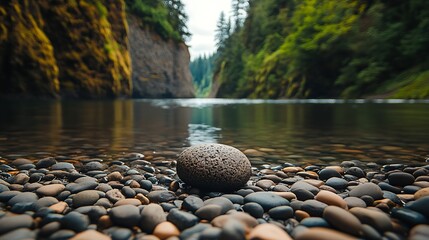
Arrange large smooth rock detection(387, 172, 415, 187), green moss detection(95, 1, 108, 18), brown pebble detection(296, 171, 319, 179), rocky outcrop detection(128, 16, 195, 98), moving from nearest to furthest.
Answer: large smooth rock detection(387, 172, 415, 187) → brown pebble detection(296, 171, 319, 179) → green moss detection(95, 1, 108, 18) → rocky outcrop detection(128, 16, 195, 98)

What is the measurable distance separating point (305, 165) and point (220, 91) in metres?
52.9

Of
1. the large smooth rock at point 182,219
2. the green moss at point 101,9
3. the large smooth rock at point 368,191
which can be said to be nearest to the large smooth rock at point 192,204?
the large smooth rock at point 182,219

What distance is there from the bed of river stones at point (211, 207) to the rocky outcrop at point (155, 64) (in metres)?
41.1

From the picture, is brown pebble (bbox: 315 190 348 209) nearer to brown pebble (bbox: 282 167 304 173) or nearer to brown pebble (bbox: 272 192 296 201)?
brown pebble (bbox: 272 192 296 201)

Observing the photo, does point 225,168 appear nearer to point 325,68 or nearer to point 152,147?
point 152,147

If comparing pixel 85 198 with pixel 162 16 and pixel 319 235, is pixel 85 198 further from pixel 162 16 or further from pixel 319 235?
pixel 162 16

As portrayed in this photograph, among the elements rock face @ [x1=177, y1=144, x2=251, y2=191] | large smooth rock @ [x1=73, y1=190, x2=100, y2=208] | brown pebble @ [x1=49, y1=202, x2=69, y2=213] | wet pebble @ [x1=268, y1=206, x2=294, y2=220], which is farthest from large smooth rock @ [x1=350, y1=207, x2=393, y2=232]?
brown pebble @ [x1=49, y1=202, x2=69, y2=213]

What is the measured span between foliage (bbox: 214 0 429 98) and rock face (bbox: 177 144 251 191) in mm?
21974

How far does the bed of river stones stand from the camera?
176 centimetres

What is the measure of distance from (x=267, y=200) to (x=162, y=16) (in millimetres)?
49345

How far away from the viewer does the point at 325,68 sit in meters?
30.5

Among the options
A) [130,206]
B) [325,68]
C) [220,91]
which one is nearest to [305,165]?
[130,206]

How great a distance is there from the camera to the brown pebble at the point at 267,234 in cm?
164

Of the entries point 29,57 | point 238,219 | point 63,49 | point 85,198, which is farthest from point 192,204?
point 63,49
